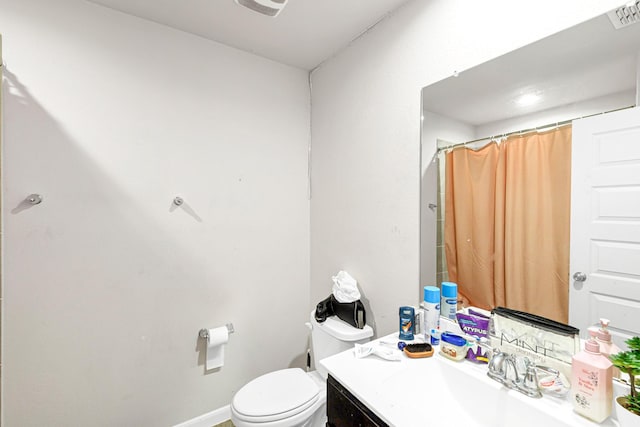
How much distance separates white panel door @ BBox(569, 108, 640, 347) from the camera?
0.74 m

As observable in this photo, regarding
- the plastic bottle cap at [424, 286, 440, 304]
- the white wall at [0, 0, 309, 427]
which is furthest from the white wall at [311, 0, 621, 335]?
the white wall at [0, 0, 309, 427]

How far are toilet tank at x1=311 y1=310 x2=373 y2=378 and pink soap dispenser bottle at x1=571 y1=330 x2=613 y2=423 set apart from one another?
0.90m

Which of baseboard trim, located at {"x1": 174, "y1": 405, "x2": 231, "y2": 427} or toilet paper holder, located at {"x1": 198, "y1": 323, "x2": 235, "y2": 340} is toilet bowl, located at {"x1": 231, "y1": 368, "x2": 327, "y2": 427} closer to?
toilet paper holder, located at {"x1": 198, "y1": 323, "x2": 235, "y2": 340}

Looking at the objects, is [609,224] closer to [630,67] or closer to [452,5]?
[630,67]

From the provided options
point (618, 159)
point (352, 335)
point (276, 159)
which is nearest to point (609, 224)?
point (618, 159)

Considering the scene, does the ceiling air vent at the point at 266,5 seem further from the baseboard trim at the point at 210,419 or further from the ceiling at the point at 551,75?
the baseboard trim at the point at 210,419

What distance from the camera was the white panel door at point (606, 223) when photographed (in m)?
0.74

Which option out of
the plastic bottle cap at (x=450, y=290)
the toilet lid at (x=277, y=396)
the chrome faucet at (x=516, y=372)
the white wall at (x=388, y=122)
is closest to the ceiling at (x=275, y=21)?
the white wall at (x=388, y=122)

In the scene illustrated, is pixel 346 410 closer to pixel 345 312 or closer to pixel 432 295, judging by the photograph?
pixel 432 295

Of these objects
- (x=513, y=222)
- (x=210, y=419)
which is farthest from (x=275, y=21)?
(x=210, y=419)

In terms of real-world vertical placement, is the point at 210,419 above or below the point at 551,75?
below

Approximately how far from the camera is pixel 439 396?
925 millimetres

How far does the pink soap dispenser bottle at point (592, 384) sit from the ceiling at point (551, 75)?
2.32 ft

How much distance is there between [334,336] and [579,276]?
3.49 ft
